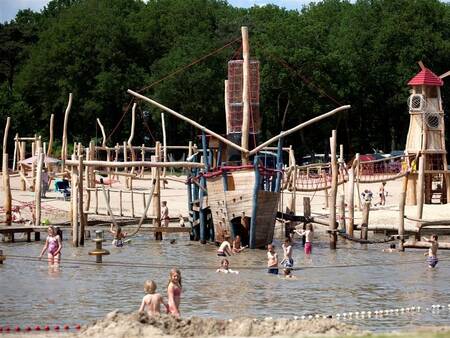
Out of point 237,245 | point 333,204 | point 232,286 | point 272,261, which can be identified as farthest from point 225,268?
point 333,204

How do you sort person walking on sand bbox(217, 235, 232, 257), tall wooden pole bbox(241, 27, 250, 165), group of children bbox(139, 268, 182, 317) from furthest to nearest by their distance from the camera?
1. tall wooden pole bbox(241, 27, 250, 165)
2. person walking on sand bbox(217, 235, 232, 257)
3. group of children bbox(139, 268, 182, 317)

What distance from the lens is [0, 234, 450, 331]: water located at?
92.5ft

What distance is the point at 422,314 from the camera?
2772 centimetres

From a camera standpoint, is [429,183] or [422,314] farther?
[429,183]

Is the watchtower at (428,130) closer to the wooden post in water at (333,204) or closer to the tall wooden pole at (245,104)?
the wooden post in water at (333,204)

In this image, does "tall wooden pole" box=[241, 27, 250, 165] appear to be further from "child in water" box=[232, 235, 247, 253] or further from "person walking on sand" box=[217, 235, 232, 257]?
"person walking on sand" box=[217, 235, 232, 257]

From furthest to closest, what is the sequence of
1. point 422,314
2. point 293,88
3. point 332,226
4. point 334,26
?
point 334,26 → point 293,88 → point 332,226 → point 422,314

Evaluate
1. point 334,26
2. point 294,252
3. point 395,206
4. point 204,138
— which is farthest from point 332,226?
point 334,26

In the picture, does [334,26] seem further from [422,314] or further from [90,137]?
[422,314]

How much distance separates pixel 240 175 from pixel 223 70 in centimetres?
4659

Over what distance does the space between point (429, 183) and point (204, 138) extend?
1792 cm

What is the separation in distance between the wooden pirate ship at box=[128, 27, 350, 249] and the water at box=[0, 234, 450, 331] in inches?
43.4

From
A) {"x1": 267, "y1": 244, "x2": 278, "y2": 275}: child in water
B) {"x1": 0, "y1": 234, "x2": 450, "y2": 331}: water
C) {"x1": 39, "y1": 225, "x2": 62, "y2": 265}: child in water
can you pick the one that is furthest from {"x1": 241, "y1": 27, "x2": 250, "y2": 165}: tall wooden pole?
{"x1": 39, "y1": 225, "x2": 62, "y2": 265}: child in water

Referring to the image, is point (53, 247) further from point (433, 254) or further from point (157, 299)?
point (157, 299)
